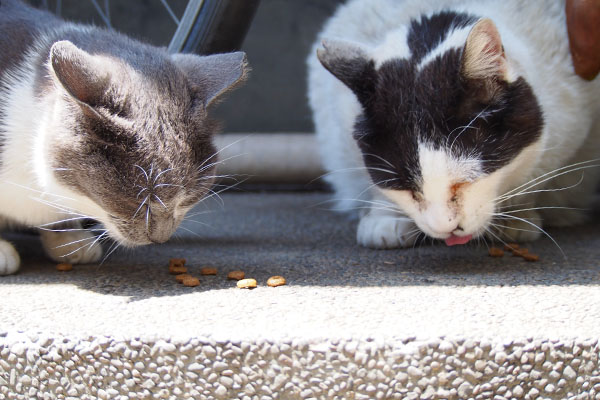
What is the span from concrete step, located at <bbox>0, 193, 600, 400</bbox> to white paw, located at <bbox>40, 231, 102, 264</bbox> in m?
0.22

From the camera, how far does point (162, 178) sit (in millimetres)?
1259

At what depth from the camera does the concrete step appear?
1.00 metres

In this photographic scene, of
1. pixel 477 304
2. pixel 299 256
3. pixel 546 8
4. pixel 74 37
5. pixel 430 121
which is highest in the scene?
pixel 546 8

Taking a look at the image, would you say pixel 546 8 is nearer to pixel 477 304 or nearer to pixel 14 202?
pixel 477 304

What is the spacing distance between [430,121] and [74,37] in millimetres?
856

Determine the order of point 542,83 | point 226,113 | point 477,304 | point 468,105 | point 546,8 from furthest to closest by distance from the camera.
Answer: point 226,113 < point 546,8 < point 542,83 < point 468,105 < point 477,304

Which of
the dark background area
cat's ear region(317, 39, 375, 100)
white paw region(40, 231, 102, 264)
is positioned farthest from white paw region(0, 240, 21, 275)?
the dark background area

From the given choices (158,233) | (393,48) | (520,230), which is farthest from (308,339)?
(520,230)

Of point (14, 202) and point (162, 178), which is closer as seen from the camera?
point (162, 178)

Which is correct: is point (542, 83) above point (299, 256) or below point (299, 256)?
above

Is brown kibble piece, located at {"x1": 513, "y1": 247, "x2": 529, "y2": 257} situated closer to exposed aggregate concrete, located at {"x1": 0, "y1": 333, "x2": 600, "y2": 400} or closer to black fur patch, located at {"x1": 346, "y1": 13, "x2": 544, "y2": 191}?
black fur patch, located at {"x1": 346, "y1": 13, "x2": 544, "y2": 191}

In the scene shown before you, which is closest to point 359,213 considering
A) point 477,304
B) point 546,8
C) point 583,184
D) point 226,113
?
point 583,184

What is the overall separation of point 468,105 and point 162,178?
707mm

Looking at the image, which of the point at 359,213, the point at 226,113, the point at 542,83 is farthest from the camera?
the point at 226,113
